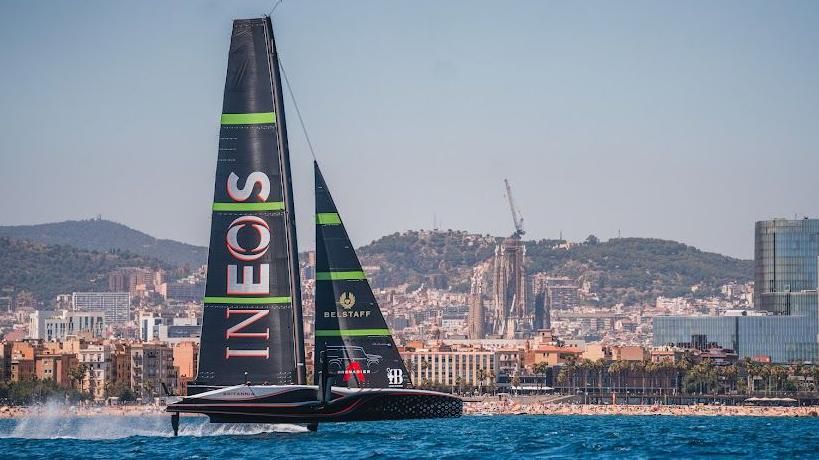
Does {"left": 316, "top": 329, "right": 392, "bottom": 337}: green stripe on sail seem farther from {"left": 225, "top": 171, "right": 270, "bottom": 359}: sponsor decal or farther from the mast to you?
{"left": 225, "top": 171, "right": 270, "bottom": 359}: sponsor decal

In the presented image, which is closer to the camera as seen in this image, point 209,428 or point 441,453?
point 441,453

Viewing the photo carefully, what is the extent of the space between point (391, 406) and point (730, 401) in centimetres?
12764

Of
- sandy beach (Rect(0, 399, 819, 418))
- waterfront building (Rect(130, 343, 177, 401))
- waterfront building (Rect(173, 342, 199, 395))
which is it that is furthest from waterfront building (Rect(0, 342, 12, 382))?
waterfront building (Rect(173, 342, 199, 395))

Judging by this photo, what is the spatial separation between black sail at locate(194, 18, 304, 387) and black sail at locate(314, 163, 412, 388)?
670cm

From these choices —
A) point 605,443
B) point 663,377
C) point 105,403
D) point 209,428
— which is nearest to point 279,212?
point 209,428

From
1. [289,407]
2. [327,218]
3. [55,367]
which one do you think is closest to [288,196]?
[289,407]

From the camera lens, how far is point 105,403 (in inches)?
6452

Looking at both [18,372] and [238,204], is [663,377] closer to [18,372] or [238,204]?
[18,372]

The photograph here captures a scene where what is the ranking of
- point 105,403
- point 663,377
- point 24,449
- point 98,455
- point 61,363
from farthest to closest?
point 663,377 → point 61,363 → point 105,403 → point 24,449 → point 98,455

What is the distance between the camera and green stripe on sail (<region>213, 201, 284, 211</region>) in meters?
49.9

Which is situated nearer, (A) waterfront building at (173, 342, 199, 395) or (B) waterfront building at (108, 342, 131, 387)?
(B) waterfront building at (108, 342, 131, 387)

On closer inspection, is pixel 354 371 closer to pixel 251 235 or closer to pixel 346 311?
pixel 346 311

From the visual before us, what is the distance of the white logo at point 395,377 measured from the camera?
57.1 m

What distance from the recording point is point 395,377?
5725 cm
